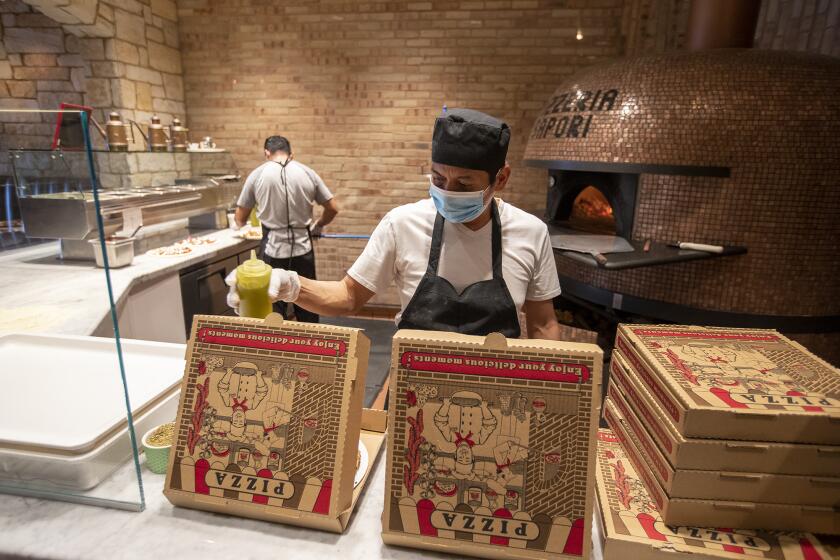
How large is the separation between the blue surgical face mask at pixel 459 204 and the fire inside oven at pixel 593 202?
191 cm

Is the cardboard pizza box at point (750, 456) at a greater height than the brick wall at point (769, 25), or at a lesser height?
lesser

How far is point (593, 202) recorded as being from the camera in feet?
13.4

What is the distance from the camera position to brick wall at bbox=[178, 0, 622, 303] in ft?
15.8

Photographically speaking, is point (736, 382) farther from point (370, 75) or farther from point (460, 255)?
point (370, 75)

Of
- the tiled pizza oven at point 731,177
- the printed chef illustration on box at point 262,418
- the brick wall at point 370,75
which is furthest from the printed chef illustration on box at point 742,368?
the brick wall at point 370,75

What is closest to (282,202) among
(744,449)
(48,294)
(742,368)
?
(48,294)

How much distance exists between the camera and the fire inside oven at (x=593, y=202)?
306cm

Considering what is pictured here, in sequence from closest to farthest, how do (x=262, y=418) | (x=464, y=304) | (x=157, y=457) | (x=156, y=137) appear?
1. (x=262, y=418)
2. (x=157, y=457)
3. (x=464, y=304)
4. (x=156, y=137)

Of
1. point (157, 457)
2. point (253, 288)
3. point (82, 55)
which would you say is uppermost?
point (82, 55)

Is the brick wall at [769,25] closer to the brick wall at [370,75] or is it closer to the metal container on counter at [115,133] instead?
the brick wall at [370,75]

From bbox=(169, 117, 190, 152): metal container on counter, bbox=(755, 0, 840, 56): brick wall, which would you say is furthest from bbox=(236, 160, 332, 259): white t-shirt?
bbox=(755, 0, 840, 56): brick wall

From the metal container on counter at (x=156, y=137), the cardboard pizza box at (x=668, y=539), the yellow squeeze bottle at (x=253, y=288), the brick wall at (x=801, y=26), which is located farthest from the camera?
the metal container on counter at (x=156, y=137)

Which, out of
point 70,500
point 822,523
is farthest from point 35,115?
point 822,523

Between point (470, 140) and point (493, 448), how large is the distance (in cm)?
88
